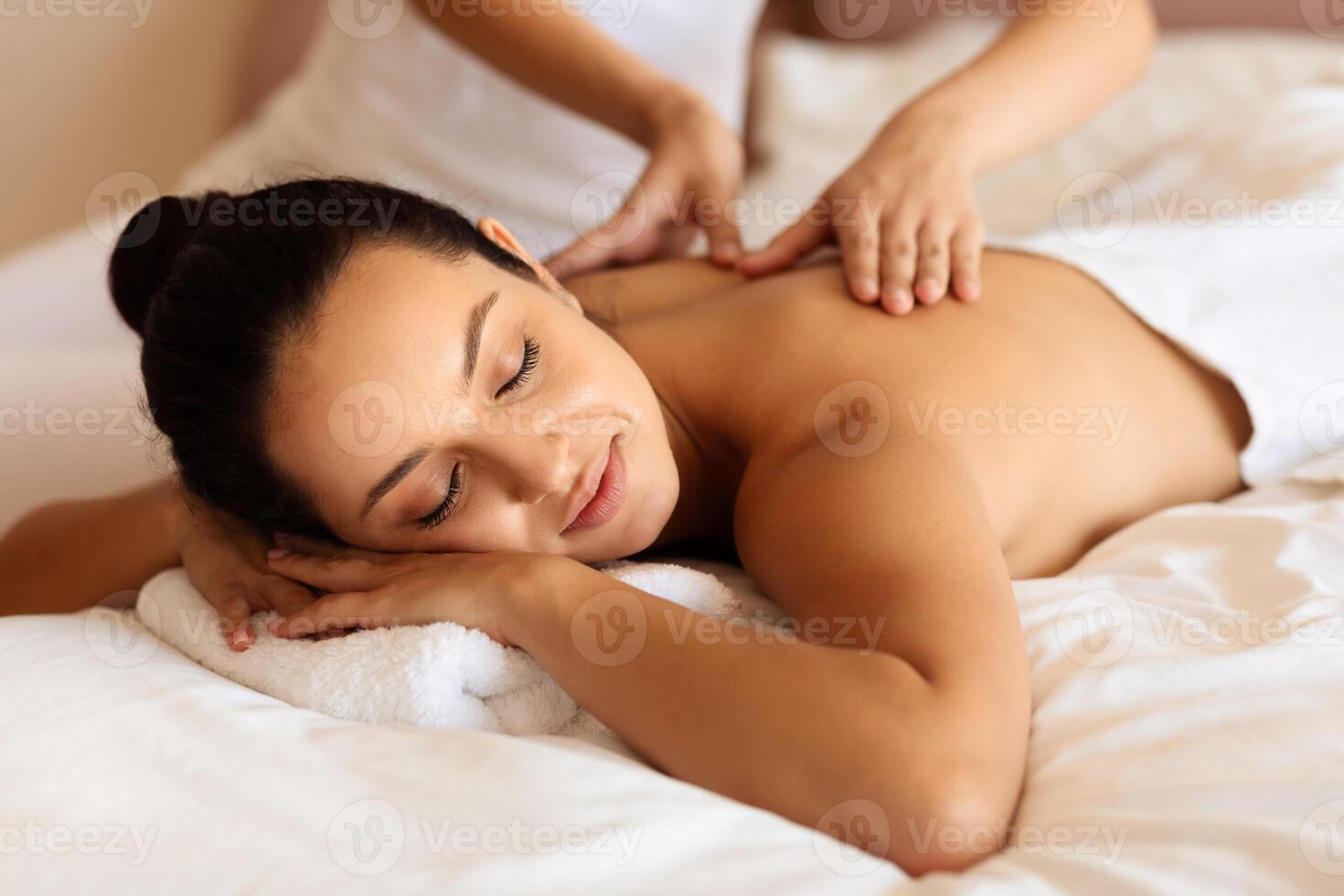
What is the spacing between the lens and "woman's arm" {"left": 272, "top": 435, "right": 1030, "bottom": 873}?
2.27 feet

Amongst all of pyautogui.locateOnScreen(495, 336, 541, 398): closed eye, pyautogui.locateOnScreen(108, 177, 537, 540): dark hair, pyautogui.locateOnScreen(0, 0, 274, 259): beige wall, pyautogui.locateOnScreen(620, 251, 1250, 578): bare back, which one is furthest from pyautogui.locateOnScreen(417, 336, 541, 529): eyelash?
pyautogui.locateOnScreen(0, 0, 274, 259): beige wall

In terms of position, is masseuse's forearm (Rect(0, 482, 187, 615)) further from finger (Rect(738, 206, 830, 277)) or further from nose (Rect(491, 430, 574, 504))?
finger (Rect(738, 206, 830, 277))

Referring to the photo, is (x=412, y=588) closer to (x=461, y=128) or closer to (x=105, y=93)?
(x=461, y=128)

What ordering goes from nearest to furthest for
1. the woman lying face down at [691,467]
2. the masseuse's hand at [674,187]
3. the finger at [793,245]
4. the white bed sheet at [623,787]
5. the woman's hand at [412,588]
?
the white bed sheet at [623,787]
the woman lying face down at [691,467]
the woman's hand at [412,588]
the finger at [793,245]
the masseuse's hand at [674,187]

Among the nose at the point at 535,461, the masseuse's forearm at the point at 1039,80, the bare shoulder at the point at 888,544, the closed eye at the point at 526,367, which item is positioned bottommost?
the bare shoulder at the point at 888,544

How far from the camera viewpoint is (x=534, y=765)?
2.27ft

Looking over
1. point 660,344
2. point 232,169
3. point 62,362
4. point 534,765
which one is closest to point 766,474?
point 660,344

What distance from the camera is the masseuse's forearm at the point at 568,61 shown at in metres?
1.40

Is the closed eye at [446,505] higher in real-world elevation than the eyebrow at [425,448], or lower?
lower

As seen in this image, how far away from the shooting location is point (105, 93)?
98.5 inches

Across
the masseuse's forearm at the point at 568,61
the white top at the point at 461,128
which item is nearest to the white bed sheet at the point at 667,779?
the masseuse's forearm at the point at 568,61

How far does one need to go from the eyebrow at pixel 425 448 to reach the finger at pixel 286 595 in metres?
0.11

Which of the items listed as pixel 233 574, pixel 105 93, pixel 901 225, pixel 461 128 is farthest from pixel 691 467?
pixel 105 93

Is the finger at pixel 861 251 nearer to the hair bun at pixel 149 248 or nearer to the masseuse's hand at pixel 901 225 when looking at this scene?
the masseuse's hand at pixel 901 225
